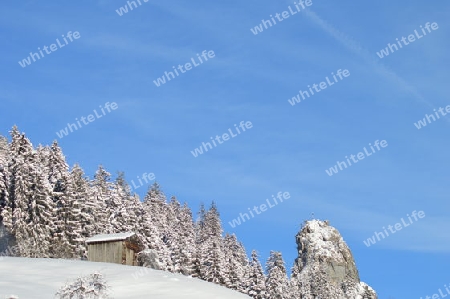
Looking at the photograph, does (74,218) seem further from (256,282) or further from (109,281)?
(109,281)

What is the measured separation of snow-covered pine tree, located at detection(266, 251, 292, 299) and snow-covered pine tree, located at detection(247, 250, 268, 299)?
39.8 inches

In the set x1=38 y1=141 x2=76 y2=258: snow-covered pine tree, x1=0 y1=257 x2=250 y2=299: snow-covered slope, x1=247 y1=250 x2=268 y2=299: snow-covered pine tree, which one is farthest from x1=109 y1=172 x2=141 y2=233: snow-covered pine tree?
x1=0 y1=257 x2=250 y2=299: snow-covered slope

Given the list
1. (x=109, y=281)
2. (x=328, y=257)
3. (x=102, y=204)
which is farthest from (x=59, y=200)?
(x=328, y=257)

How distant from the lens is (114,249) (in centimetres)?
5309

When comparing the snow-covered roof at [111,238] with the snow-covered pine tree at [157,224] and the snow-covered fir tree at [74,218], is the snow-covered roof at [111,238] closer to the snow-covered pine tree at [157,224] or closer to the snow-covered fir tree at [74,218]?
the snow-covered fir tree at [74,218]

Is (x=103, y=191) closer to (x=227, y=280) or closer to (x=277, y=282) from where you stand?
(x=227, y=280)

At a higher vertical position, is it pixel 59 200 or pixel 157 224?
pixel 157 224

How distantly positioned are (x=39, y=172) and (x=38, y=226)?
5.95 metres

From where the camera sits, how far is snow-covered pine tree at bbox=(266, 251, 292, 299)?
80294mm

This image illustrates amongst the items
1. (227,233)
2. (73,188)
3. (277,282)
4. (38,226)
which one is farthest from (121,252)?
(227,233)

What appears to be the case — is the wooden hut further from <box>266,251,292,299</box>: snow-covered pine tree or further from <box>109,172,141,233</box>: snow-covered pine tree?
<box>266,251,292,299</box>: snow-covered pine tree

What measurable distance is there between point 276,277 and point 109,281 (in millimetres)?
51178

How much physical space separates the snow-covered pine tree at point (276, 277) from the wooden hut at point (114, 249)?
30.4m

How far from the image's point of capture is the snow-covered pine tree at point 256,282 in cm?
7781
